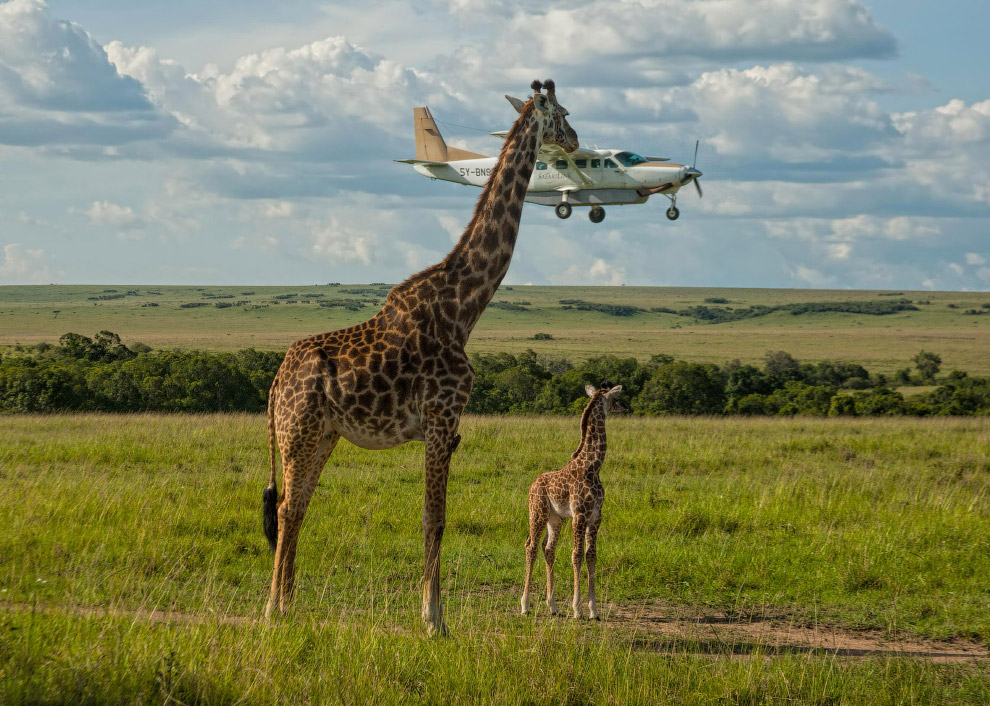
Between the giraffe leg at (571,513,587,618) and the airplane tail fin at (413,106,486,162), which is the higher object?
the airplane tail fin at (413,106,486,162)

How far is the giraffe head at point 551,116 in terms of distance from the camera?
8.00m

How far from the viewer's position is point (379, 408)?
698 cm

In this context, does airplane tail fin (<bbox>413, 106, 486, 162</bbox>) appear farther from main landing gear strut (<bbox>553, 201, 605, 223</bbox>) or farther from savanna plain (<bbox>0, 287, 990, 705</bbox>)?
savanna plain (<bbox>0, 287, 990, 705</bbox>)

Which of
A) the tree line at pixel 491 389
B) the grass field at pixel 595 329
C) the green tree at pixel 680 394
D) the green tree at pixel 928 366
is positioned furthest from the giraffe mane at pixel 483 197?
the grass field at pixel 595 329

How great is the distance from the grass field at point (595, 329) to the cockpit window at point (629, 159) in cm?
3539

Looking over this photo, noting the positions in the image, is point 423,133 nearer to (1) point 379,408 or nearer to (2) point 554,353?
(2) point 554,353

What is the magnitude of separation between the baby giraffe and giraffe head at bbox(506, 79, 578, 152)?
204 cm

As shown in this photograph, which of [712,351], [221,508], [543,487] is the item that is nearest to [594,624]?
[543,487]

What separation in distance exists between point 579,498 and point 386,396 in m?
1.71

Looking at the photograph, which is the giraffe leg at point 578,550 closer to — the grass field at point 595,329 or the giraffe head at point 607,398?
the giraffe head at point 607,398

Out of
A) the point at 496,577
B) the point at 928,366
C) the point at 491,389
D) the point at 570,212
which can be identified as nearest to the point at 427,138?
the point at 570,212

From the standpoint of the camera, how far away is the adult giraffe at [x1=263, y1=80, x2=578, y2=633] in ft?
22.9

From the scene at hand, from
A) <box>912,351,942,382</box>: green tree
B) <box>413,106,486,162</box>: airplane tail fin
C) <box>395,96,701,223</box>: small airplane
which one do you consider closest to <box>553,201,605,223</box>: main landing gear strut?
<box>395,96,701,223</box>: small airplane

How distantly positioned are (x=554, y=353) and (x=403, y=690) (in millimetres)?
74633
